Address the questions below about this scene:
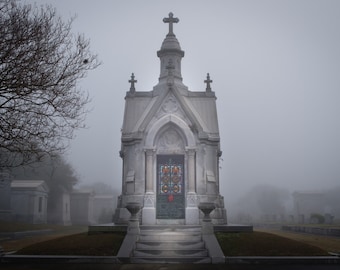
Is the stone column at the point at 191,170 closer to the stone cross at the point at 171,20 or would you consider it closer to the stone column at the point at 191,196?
the stone column at the point at 191,196

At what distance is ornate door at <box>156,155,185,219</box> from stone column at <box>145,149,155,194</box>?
1.79 ft

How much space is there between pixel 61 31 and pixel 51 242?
9.25 metres

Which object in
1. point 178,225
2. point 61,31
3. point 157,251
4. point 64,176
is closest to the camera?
point 61,31

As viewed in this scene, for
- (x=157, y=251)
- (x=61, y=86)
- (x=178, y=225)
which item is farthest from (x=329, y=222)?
(x=61, y=86)

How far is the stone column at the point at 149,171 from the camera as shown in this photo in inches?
837

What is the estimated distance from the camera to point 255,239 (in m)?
17.1

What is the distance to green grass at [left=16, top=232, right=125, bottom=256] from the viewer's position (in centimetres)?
1556

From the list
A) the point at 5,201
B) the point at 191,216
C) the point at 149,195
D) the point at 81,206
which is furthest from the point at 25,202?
the point at 191,216

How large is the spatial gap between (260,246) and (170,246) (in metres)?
3.76

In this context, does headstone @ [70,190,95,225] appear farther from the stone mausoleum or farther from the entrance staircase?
the entrance staircase

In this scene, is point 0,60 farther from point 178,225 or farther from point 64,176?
Answer: point 64,176

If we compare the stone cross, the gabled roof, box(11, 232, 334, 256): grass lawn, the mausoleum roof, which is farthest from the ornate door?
the stone cross

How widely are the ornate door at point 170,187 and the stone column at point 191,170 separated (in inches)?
23.3

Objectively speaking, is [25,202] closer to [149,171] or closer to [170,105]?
[149,171]
